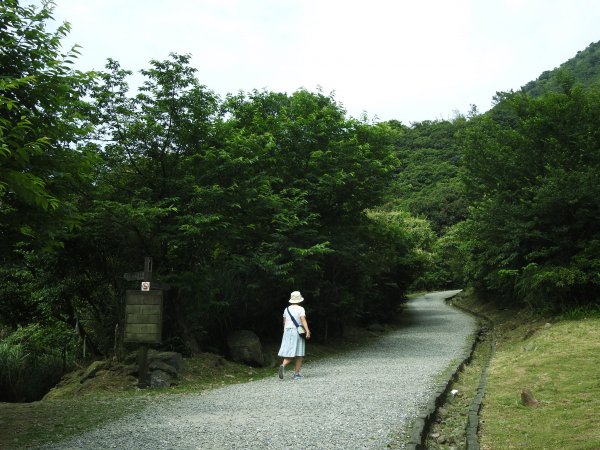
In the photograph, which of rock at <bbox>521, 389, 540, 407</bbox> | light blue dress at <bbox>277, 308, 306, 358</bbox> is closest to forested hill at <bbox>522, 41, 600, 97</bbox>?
light blue dress at <bbox>277, 308, 306, 358</bbox>

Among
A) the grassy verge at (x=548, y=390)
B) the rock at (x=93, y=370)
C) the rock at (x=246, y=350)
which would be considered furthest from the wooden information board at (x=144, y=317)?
the grassy verge at (x=548, y=390)

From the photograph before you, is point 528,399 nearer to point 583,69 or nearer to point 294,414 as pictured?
point 294,414

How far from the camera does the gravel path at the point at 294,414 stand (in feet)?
18.6

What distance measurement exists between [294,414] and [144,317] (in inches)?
167

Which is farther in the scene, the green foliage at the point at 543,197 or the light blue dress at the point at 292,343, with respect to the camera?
the green foliage at the point at 543,197

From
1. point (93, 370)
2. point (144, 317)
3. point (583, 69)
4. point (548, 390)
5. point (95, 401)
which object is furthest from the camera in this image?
point (583, 69)

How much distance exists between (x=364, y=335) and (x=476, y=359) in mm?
7528

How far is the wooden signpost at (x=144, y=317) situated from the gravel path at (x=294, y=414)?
155cm

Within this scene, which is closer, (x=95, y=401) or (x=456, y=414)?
(x=456, y=414)

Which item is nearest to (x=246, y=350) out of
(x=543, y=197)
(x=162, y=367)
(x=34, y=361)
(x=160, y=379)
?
(x=162, y=367)

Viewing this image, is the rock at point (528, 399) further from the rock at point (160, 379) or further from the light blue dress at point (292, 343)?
the rock at point (160, 379)

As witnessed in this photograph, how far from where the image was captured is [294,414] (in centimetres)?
704

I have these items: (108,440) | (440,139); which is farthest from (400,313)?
(440,139)

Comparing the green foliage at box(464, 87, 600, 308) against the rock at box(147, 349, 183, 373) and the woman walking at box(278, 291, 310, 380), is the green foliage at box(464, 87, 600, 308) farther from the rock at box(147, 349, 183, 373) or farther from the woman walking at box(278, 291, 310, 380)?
the rock at box(147, 349, 183, 373)
